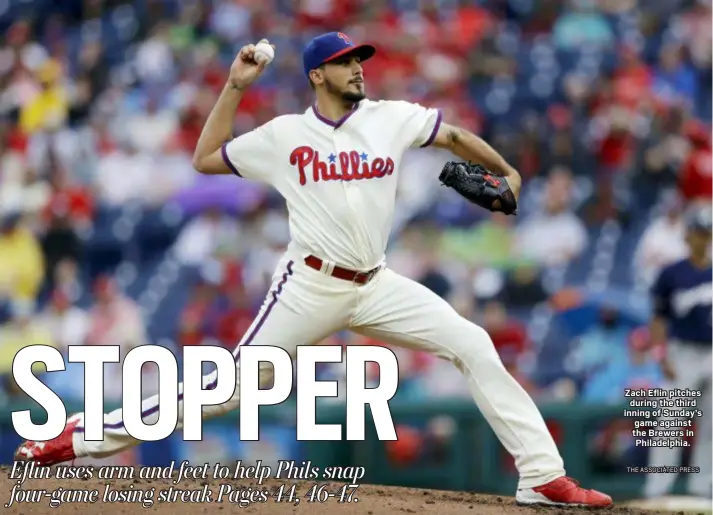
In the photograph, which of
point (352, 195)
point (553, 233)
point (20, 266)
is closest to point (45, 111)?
point (20, 266)

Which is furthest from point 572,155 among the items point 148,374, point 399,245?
Result: point 148,374

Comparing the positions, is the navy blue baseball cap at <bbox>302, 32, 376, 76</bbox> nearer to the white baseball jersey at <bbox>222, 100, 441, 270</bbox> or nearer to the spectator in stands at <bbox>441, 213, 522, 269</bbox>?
the white baseball jersey at <bbox>222, 100, 441, 270</bbox>

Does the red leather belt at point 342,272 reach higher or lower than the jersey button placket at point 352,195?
lower

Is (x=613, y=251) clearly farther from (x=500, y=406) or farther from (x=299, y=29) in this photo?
(x=500, y=406)

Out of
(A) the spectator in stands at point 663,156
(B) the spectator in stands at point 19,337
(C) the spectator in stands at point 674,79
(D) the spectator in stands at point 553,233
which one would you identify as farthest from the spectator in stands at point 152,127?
(C) the spectator in stands at point 674,79

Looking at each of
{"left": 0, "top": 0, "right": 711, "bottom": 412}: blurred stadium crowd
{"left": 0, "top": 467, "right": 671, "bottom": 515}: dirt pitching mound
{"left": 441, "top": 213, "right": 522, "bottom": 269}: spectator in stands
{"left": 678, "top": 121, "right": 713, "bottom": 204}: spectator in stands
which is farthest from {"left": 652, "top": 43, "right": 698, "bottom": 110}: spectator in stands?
{"left": 0, "top": 467, "right": 671, "bottom": 515}: dirt pitching mound

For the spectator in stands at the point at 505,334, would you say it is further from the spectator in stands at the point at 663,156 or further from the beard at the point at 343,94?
the beard at the point at 343,94
